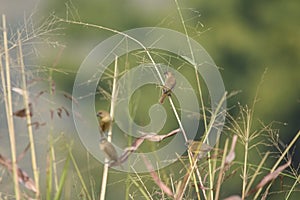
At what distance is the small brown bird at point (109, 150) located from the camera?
→ 4.36ft

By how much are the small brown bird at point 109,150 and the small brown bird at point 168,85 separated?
0.92 feet

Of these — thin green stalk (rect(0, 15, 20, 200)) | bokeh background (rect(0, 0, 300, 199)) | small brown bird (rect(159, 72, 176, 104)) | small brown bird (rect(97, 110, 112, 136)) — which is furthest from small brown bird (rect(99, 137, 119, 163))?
bokeh background (rect(0, 0, 300, 199))

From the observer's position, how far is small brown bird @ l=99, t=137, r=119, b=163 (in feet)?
Answer: 4.36

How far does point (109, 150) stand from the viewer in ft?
4.37

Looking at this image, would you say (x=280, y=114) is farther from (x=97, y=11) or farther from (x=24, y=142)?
(x=24, y=142)

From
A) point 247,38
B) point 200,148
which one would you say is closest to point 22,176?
point 200,148

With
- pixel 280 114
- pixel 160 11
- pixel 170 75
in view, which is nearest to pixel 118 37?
pixel 170 75

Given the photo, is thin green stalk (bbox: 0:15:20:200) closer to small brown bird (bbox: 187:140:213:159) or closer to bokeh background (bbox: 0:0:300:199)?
small brown bird (bbox: 187:140:213:159)

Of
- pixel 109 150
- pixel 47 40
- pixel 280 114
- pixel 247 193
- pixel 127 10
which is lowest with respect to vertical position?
pixel 280 114

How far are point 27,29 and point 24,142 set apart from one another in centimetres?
20

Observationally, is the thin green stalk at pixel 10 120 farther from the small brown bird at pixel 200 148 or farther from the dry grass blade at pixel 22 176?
the small brown bird at pixel 200 148

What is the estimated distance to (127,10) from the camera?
60.3ft

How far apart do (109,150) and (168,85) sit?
1.03ft

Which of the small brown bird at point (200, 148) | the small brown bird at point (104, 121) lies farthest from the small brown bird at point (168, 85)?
the small brown bird at point (104, 121)
